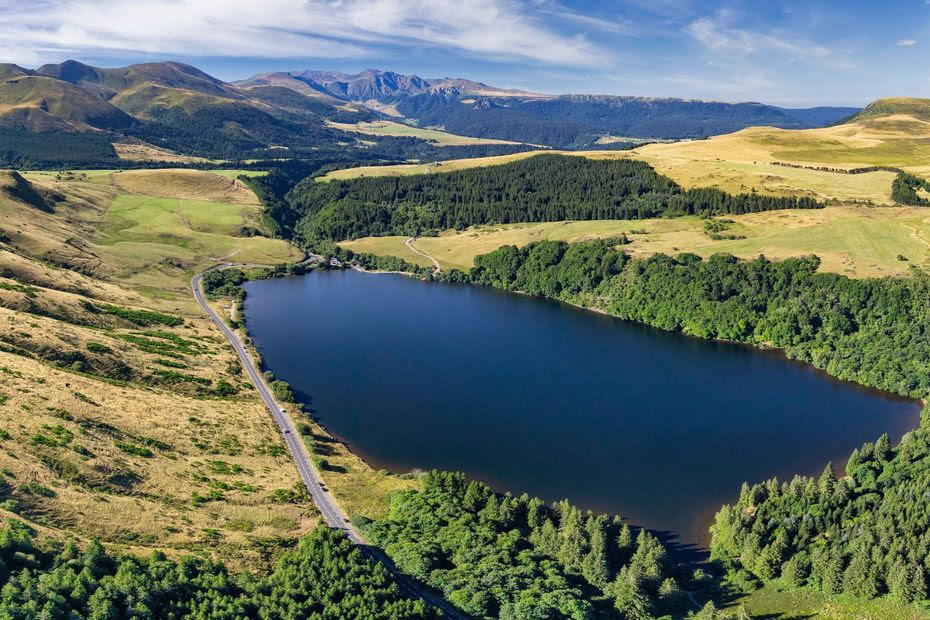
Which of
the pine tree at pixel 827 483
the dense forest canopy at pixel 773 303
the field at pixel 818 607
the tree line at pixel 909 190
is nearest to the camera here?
the field at pixel 818 607

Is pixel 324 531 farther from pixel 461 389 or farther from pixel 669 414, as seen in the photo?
pixel 669 414

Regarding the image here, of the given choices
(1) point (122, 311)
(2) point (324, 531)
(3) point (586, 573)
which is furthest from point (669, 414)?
(1) point (122, 311)

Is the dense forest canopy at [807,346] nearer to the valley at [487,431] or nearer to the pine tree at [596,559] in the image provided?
the valley at [487,431]

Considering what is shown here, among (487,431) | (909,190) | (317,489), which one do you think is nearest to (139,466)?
(317,489)

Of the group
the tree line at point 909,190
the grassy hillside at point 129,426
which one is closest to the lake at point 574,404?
the grassy hillside at point 129,426

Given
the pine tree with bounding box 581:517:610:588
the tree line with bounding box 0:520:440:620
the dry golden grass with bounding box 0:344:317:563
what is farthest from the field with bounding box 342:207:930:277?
the tree line with bounding box 0:520:440:620

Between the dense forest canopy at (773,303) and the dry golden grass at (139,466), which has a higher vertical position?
the dense forest canopy at (773,303)

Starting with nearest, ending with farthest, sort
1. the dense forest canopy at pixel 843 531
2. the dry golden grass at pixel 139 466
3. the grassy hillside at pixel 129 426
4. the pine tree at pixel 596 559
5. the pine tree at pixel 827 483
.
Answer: the dense forest canopy at pixel 843 531 < the dry golden grass at pixel 139 466 < the grassy hillside at pixel 129 426 < the pine tree at pixel 596 559 < the pine tree at pixel 827 483
